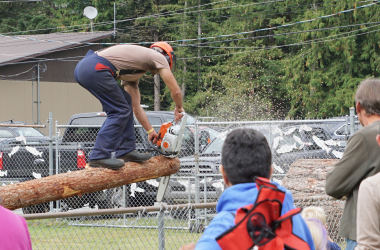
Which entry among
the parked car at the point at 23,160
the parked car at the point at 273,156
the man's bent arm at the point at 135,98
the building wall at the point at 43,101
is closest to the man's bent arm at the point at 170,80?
the man's bent arm at the point at 135,98

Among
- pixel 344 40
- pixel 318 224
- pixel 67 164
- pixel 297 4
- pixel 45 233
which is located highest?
pixel 297 4

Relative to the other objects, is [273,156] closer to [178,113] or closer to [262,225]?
[178,113]

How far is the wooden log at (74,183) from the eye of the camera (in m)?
6.41

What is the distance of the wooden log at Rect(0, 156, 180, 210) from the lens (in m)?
6.41

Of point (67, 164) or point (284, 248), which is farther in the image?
point (67, 164)

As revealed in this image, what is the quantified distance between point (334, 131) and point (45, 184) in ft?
29.1

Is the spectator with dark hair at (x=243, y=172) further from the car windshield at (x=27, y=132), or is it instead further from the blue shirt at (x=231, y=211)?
the car windshield at (x=27, y=132)

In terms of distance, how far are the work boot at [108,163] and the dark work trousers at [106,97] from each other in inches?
1.7

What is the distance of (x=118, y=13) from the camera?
43750 millimetres

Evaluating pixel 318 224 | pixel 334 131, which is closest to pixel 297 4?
pixel 334 131

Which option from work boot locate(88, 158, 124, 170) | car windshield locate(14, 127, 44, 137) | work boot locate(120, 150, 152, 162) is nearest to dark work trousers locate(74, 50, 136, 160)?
work boot locate(88, 158, 124, 170)

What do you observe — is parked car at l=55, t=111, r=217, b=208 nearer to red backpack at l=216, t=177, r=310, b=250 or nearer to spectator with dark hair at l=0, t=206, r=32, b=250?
spectator with dark hair at l=0, t=206, r=32, b=250

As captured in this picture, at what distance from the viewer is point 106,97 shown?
267 inches

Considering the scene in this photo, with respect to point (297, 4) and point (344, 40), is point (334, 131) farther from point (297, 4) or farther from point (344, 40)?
point (297, 4)
